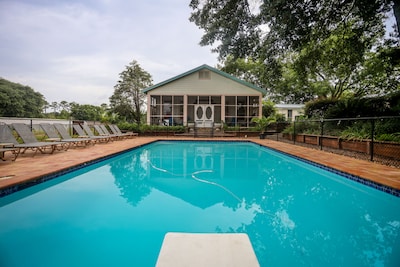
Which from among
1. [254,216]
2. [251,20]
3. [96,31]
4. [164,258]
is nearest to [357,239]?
[254,216]

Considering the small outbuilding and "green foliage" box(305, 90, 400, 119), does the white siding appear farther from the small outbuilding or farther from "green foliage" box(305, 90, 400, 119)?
"green foliage" box(305, 90, 400, 119)

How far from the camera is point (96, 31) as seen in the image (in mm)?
12250

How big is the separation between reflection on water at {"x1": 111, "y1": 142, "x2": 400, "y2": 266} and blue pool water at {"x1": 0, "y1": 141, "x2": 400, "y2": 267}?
15mm

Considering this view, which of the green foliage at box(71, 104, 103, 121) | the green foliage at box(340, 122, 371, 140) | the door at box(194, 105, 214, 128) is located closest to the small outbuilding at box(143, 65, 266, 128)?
the door at box(194, 105, 214, 128)

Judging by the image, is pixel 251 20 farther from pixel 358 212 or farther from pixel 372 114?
pixel 372 114

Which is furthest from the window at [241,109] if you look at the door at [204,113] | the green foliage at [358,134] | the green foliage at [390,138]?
the green foliage at [390,138]

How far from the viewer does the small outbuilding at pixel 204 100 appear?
1700cm

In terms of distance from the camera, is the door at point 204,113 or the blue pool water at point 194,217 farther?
the door at point 204,113

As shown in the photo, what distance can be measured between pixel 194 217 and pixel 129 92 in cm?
2710

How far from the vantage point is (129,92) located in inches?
1085

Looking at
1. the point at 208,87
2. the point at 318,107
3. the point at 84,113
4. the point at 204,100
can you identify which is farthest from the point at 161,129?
the point at 84,113

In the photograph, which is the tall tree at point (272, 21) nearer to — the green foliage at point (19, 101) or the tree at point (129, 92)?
the tree at point (129, 92)

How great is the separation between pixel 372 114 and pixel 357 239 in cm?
1007

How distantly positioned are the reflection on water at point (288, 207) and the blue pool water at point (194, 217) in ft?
0.05
